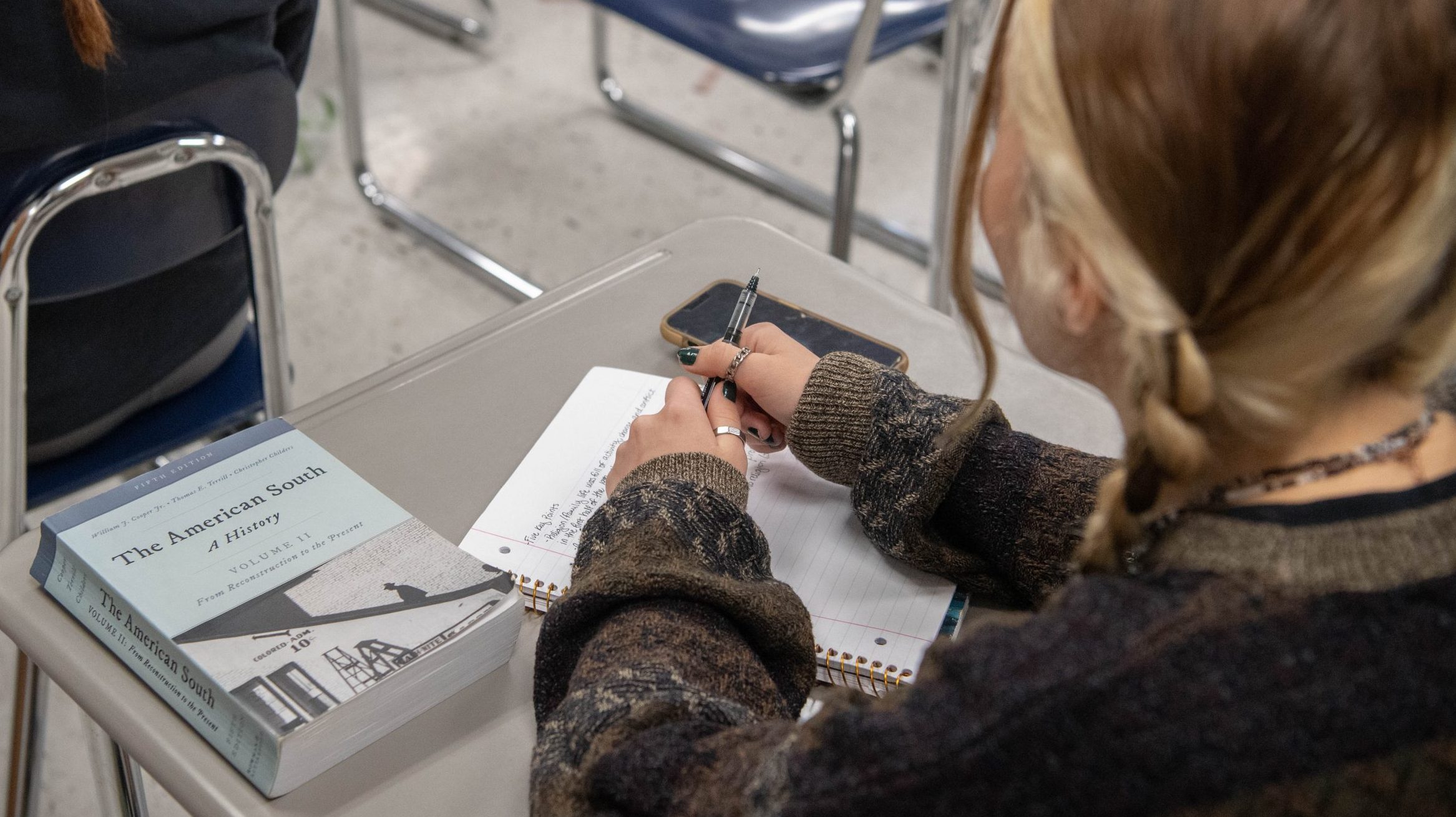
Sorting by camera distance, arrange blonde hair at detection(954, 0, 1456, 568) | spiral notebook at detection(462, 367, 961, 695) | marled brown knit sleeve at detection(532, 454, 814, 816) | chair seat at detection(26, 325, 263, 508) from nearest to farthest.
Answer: blonde hair at detection(954, 0, 1456, 568) → marled brown knit sleeve at detection(532, 454, 814, 816) → spiral notebook at detection(462, 367, 961, 695) → chair seat at detection(26, 325, 263, 508)

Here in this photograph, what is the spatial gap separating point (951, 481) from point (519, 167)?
5.26 feet

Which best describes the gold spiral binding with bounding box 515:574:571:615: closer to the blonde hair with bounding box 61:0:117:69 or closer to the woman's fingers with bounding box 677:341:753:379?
the woman's fingers with bounding box 677:341:753:379

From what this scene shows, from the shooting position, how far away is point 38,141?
79cm

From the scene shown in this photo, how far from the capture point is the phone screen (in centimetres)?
82

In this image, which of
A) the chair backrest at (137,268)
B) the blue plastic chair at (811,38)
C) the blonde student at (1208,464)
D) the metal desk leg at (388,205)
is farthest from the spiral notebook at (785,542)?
the metal desk leg at (388,205)

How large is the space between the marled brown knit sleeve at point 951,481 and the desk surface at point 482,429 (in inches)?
3.9

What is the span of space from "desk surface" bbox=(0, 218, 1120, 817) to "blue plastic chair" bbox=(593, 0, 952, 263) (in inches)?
21.3

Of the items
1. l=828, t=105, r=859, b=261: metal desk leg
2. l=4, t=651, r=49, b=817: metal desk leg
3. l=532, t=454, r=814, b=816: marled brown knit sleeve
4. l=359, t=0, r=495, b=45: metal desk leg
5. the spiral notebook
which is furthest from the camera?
l=359, t=0, r=495, b=45: metal desk leg

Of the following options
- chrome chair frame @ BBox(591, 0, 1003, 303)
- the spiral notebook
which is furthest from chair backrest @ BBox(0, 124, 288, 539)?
chrome chair frame @ BBox(591, 0, 1003, 303)

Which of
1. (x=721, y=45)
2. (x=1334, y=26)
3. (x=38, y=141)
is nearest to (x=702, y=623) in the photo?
(x=1334, y=26)

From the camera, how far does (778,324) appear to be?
0.84 meters

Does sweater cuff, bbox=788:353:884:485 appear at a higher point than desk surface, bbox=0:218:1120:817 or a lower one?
higher

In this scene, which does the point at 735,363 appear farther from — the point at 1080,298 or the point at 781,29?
the point at 781,29

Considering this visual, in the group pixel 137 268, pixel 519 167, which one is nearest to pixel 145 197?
pixel 137 268
